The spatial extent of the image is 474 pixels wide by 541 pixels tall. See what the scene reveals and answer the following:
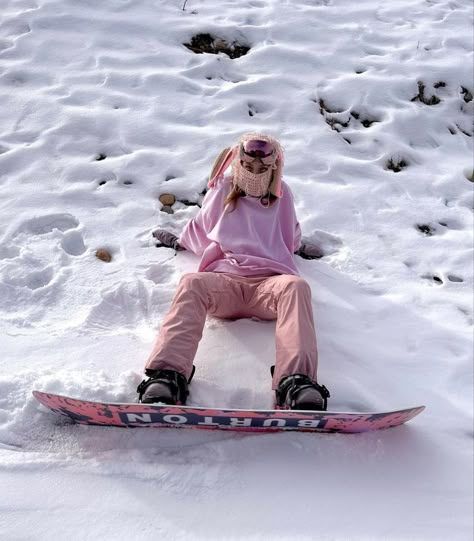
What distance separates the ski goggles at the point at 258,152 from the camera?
2.70 metres

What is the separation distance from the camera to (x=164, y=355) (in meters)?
2.32

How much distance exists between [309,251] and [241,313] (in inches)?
30.8

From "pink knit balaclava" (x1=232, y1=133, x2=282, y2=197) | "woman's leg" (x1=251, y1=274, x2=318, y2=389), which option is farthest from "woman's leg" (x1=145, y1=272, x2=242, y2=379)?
"pink knit balaclava" (x1=232, y1=133, x2=282, y2=197)

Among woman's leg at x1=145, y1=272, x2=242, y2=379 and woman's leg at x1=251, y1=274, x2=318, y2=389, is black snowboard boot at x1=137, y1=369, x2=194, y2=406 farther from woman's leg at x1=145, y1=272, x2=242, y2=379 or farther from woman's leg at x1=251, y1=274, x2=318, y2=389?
woman's leg at x1=251, y1=274, x2=318, y2=389

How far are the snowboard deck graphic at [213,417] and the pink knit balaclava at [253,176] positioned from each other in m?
1.25

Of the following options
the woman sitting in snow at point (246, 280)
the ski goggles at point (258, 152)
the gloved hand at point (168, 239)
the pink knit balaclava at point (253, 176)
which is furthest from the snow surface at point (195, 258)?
the ski goggles at point (258, 152)

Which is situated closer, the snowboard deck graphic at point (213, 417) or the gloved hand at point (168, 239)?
the snowboard deck graphic at point (213, 417)

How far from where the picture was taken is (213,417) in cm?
215

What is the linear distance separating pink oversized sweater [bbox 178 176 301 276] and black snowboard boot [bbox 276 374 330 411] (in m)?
0.73

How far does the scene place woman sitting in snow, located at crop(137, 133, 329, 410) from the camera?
2.29 metres

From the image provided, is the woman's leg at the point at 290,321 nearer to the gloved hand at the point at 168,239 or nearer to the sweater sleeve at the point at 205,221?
the sweater sleeve at the point at 205,221

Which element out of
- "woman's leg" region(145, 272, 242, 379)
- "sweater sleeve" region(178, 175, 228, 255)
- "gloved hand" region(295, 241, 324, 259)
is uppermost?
"sweater sleeve" region(178, 175, 228, 255)

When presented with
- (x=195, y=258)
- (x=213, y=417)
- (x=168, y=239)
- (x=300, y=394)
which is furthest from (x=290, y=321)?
(x=168, y=239)

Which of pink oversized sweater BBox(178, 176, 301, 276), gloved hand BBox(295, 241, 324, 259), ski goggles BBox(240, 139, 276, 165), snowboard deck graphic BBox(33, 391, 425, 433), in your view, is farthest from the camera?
gloved hand BBox(295, 241, 324, 259)
